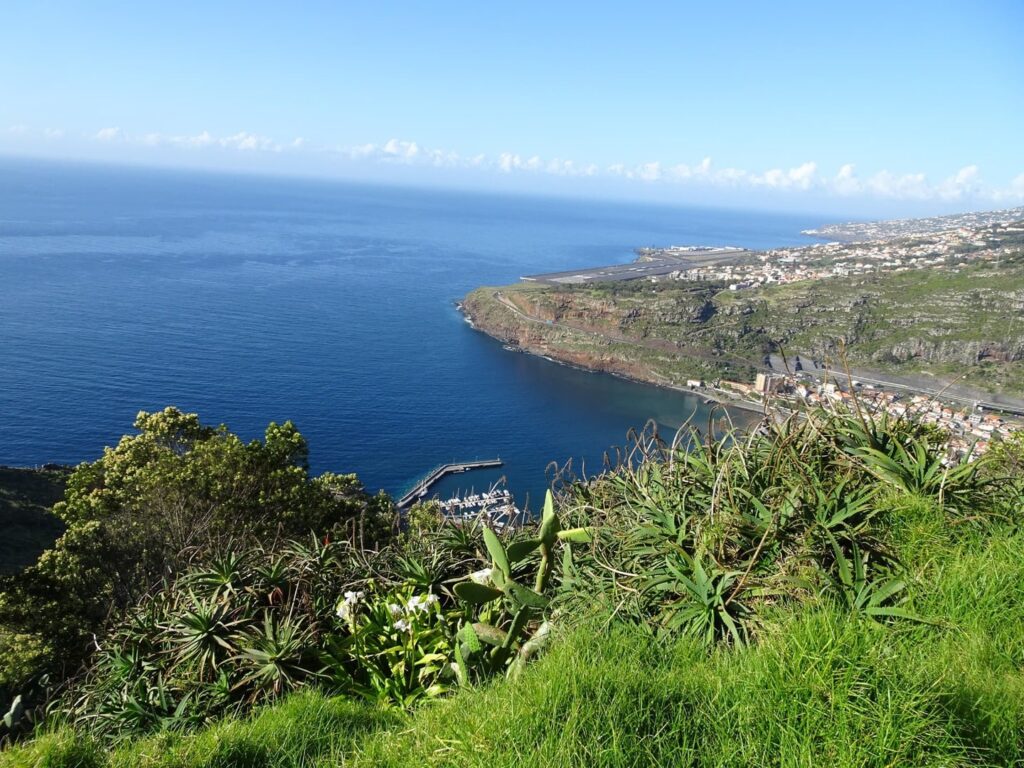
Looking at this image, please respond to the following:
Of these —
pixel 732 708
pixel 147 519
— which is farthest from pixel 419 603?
pixel 147 519

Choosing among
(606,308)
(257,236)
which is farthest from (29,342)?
(257,236)

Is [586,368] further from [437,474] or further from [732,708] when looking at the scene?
[732,708]

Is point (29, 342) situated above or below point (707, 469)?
below

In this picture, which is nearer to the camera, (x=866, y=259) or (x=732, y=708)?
(x=732, y=708)

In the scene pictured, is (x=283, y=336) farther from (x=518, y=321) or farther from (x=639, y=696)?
(x=639, y=696)

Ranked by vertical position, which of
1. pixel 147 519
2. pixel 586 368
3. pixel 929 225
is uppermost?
pixel 929 225

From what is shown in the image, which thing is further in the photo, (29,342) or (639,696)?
(29,342)

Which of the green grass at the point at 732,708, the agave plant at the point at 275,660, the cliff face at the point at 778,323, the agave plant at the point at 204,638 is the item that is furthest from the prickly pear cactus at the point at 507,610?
the cliff face at the point at 778,323

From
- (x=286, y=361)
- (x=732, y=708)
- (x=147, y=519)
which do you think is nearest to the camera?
(x=732, y=708)
